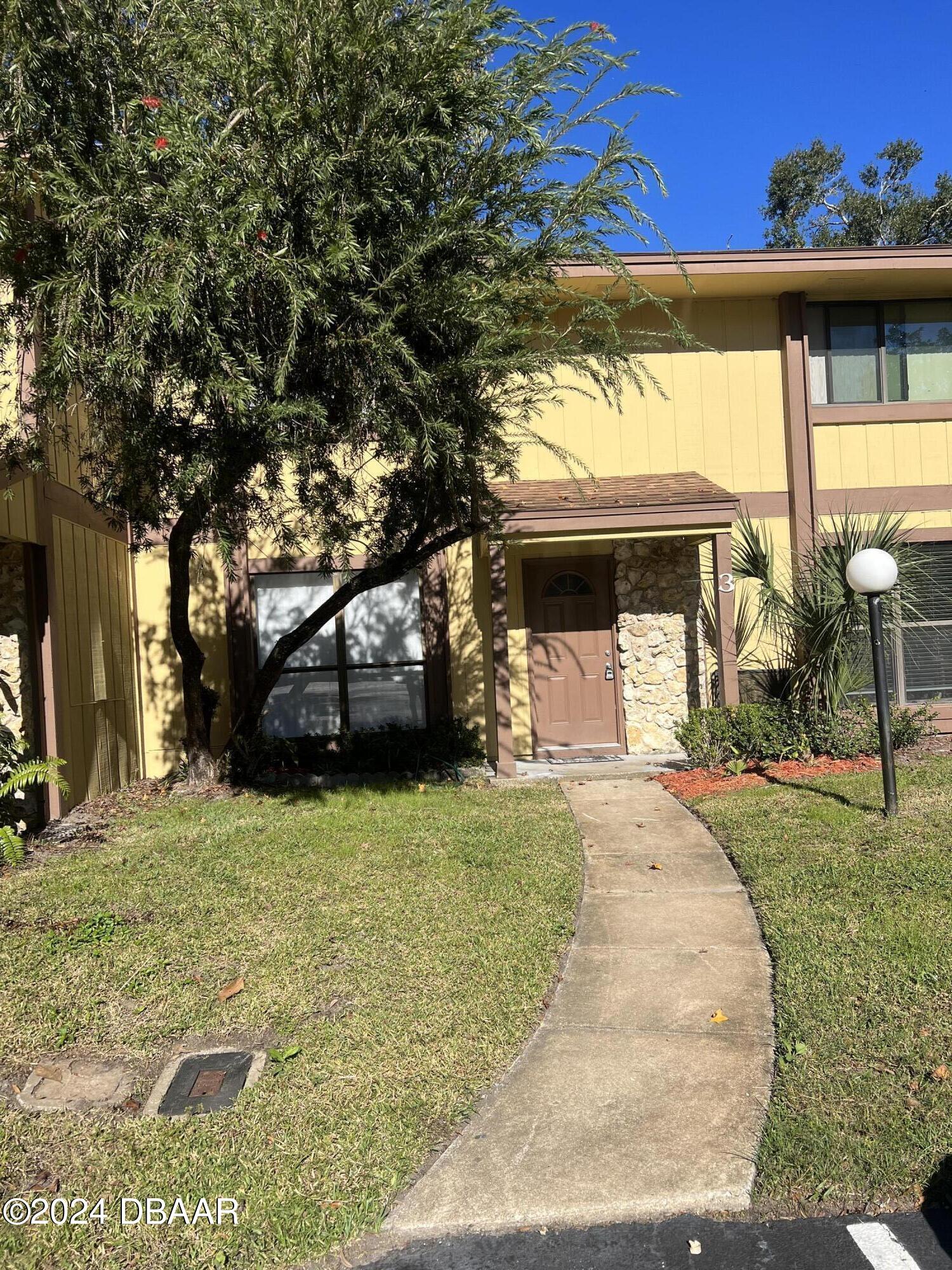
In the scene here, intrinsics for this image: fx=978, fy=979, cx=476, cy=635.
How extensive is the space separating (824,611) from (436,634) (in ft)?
14.4

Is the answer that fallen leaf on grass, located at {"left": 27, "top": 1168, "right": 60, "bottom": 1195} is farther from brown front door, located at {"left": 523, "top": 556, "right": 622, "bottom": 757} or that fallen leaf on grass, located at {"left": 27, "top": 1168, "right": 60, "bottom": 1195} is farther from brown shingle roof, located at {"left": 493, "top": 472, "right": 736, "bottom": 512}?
brown front door, located at {"left": 523, "top": 556, "right": 622, "bottom": 757}

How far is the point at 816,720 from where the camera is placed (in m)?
9.62

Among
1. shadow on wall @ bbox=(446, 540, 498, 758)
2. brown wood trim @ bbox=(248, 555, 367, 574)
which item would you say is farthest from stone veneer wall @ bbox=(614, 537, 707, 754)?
brown wood trim @ bbox=(248, 555, 367, 574)

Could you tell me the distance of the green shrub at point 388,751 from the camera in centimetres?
1074

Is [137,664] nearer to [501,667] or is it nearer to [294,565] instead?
[294,565]

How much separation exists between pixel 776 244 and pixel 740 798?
27320mm

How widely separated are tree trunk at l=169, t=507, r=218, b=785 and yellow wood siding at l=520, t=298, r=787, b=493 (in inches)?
178

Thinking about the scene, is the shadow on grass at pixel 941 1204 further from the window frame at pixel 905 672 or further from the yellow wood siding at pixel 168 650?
the yellow wood siding at pixel 168 650

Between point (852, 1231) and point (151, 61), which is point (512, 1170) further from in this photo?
point (151, 61)

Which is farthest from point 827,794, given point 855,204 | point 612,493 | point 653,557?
point 855,204

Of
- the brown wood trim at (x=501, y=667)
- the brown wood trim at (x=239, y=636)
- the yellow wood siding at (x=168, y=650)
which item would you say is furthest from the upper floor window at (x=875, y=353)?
the yellow wood siding at (x=168, y=650)

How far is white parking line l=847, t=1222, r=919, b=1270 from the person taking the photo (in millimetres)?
2859

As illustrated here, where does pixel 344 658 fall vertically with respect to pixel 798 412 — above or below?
below

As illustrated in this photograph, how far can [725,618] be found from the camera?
34.8 feet
